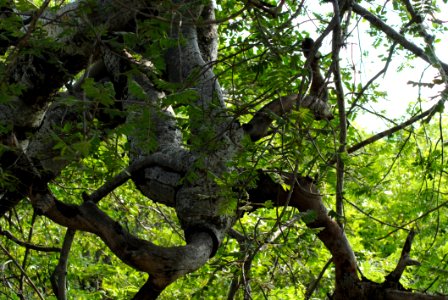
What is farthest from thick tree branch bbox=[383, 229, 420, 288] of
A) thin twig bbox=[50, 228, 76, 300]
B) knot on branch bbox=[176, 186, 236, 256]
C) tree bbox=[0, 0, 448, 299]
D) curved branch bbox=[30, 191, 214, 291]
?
thin twig bbox=[50, 228, 76, 300]

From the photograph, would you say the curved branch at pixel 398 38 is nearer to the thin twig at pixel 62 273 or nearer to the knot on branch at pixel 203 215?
the knot on branch at pixel 203 215

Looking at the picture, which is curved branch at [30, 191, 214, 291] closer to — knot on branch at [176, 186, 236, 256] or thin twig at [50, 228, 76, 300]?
knot on branch at [176, 186, 236, 256]

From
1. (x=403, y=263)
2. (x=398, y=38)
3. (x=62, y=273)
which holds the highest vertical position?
(x=62, y=273)

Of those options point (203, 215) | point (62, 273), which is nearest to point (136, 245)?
point (203, 215)

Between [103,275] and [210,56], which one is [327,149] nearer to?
[210,56]

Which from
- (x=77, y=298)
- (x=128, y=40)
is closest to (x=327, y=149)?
(x=128, y=40)

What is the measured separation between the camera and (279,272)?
18.7ft

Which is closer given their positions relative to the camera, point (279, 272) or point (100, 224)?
point (100, 224)

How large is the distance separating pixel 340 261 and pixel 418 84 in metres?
2.38

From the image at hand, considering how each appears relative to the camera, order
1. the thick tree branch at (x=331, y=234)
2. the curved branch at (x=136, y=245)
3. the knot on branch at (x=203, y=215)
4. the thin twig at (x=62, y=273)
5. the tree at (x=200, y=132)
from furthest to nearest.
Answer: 1. the thin twig at (x=62, y=273)
2. the thick tree branch at (x=331, y=234)
3. the knot on branch at (x=203, y=215)
4. the curved branch at (x=136, y=245)
5. the tree at (x=200, y=132)

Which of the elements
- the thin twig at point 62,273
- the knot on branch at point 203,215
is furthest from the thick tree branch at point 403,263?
the thin twig at point 62,273

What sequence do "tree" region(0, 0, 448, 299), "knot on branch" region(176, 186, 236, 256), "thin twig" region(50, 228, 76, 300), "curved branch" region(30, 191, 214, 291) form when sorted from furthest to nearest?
"thin twig" region(50, 228, 76, 300)
"knot on branch" region(176, 186, 236, 256)
"curved branch" region(30, 191, 214, 291)
"tree" region(0, 0, 448, 299)

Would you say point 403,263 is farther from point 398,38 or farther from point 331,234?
point 398,38

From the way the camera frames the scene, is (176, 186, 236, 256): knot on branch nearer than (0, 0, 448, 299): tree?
No
